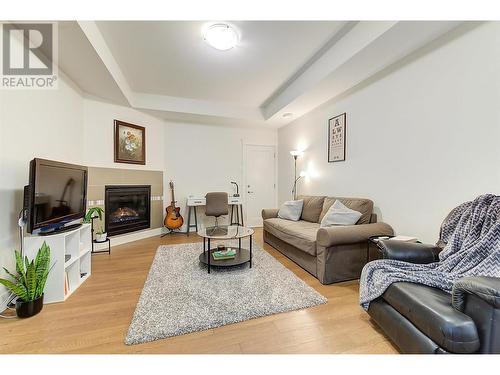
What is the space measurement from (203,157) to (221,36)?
2916 mm

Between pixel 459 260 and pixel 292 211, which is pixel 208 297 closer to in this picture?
pixel 459 260

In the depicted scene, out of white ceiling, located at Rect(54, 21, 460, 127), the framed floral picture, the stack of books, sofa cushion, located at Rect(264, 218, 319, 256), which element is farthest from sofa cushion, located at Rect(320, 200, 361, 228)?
the framed floral picture

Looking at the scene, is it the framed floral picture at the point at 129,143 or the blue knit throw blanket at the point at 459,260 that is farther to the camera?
the framed floral picture at the point at 129,143

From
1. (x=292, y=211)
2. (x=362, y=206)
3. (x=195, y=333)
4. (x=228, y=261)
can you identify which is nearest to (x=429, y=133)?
(x=362, y=206)

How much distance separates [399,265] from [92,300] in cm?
259

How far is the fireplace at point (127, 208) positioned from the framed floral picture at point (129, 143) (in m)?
0.51

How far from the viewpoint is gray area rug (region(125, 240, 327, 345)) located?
5.20ft

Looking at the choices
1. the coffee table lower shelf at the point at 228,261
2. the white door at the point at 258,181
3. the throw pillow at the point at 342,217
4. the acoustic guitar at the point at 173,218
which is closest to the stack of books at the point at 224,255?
the coffee table lower shelf at the point at 228,261

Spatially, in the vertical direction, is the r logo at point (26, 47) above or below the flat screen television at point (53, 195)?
above

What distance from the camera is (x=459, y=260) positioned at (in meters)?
1.49

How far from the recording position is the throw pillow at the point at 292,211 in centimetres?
369

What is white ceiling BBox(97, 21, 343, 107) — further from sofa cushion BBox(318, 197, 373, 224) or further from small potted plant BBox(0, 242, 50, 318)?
small potted plant BBox(0, 242, 50, 318)

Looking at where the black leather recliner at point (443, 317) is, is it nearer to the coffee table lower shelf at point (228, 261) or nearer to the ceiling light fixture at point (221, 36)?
the coffee table lower shelf at point (228, 261)

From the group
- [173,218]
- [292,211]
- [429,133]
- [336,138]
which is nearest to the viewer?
[429,133]
